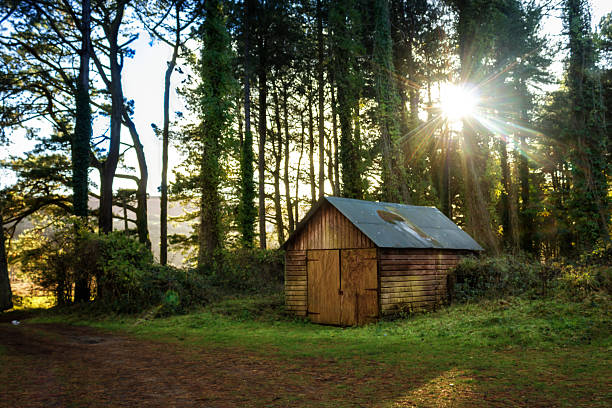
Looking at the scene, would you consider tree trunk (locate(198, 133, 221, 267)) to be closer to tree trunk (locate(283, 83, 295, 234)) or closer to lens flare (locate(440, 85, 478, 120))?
tree trunk (locate(283, 83, 295, 234))

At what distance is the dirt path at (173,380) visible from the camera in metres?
5.99

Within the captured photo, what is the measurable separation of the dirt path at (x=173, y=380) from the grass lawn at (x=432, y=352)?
0.06 metres

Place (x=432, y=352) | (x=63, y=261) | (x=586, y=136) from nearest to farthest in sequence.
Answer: (x=432, y=352) → (x=63, y=261) → (x=586, y=136)

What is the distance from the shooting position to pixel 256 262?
78.2 feet

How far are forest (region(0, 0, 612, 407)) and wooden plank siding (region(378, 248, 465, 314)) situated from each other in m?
0.19

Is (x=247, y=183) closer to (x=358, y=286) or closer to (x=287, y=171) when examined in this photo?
(x=287, y=171)

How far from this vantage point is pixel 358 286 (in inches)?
560

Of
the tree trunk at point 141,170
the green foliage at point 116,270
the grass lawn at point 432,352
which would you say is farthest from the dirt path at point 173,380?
the tree trunk at point 141,170

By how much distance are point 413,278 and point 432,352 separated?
6.09 m

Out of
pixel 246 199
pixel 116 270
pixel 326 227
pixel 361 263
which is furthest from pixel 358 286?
pixel 246 199

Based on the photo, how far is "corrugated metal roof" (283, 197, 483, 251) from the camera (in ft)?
47.7

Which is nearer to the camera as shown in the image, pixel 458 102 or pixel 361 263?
pixel 361 263

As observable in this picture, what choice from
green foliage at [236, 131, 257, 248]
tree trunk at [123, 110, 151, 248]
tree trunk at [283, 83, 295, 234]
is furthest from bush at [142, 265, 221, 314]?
tree trunk at [283, 83, 295, 234]

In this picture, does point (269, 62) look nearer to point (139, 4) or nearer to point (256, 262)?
point (139, 4)
